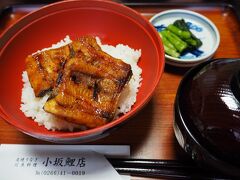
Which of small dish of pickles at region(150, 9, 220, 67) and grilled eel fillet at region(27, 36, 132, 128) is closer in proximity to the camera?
grilled eel fillet at region(27, 36, 132, 128)

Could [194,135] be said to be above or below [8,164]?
above

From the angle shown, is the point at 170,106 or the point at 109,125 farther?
the point at 170,106

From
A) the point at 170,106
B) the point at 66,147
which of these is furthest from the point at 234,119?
the point at 66,147

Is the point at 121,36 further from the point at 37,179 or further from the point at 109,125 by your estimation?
the point at 37,179

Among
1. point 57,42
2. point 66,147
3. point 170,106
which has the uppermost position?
point 57,42

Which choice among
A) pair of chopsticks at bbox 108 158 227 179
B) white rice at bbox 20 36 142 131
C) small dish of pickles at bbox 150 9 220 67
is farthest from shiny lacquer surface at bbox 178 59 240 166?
small dish of pickles at bbox 150 9 220 67

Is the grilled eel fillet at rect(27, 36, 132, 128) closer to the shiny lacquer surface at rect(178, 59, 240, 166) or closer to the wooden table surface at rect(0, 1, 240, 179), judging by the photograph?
the wooden table surface at rect(0, 1, 240, 179)

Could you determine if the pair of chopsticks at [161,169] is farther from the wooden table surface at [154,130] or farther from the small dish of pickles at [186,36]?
the small dish of pickles at [186,36]
